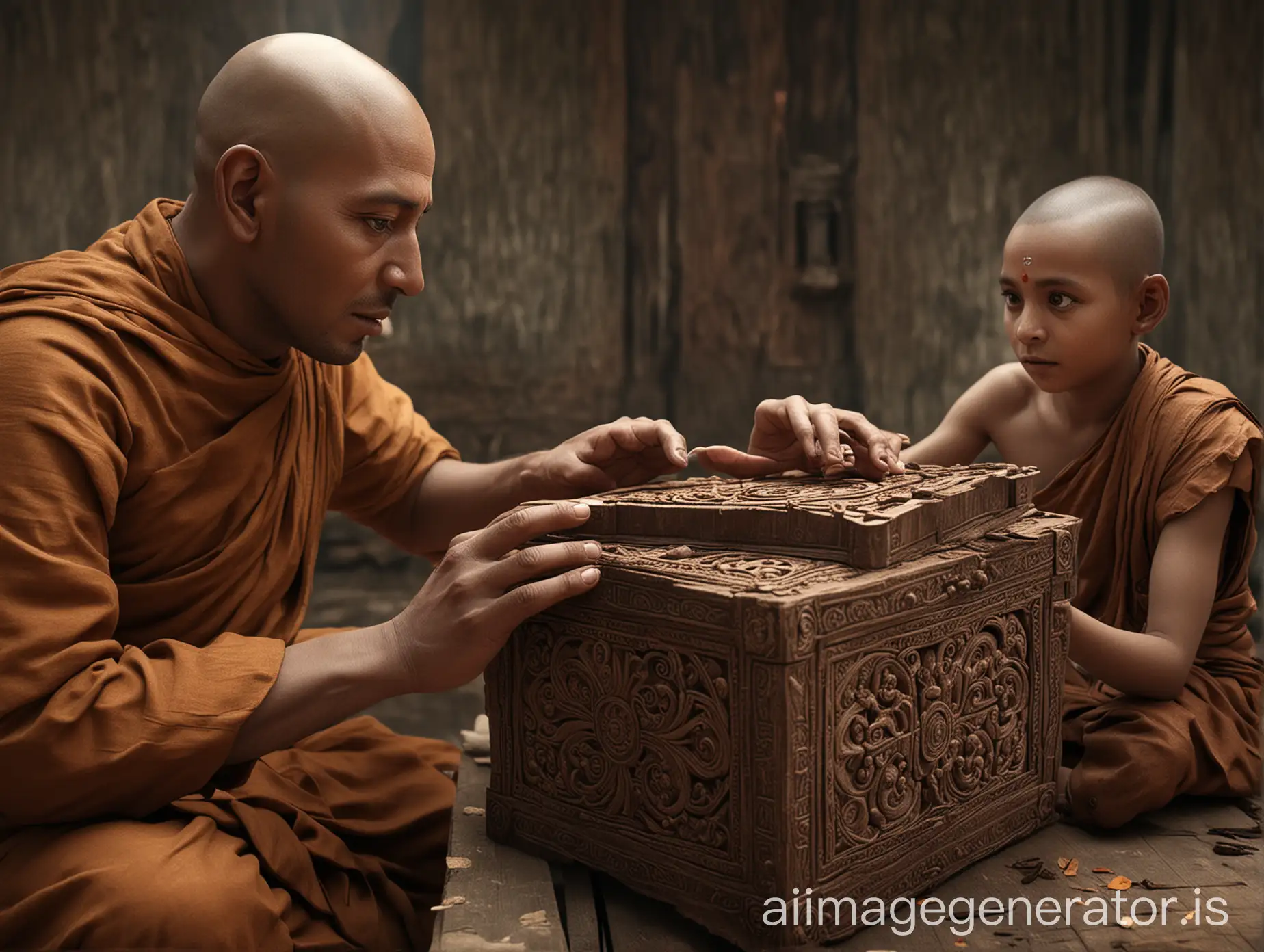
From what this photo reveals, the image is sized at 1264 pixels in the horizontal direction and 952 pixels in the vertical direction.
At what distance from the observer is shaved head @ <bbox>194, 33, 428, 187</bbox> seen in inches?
75.4

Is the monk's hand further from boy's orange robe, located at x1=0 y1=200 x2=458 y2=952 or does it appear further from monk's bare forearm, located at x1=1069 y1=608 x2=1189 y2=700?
boy's orange robe, located at x1=0 y1=200 x2=458 y2=952

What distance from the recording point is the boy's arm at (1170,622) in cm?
209

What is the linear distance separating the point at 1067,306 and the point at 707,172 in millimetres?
2664

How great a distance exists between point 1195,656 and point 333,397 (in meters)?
1.77

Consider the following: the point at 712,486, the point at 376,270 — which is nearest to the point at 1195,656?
the point at 712,486

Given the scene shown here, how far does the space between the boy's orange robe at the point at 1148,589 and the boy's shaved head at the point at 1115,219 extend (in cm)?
22

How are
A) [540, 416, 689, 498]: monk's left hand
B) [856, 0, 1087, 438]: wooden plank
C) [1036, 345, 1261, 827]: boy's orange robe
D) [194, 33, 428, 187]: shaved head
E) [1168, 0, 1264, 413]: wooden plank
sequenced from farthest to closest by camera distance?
[856, 0, 1087, 438]: wooden plank, [1168, 0, 1264, 413]: wooden plank, [540, 416, 689, 498]: monk's left hand, [1036, 345, 1261, 827]: boy's orange robe, [194, 33, 428, 187]: shaved head

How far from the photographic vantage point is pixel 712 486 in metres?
2.03

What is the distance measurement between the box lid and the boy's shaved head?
61cm

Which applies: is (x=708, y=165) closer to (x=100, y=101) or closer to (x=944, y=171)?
(x=944, y=171)

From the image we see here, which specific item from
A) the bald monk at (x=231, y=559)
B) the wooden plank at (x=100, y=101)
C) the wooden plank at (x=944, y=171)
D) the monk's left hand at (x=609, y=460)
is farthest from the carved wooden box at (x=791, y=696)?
the wooden plank at (x=100, y=101)

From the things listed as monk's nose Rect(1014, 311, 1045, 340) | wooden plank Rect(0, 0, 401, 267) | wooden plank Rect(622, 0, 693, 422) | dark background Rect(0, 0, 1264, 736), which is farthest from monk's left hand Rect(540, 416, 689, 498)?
wooden plank Rect(0, 0, 401, 267)

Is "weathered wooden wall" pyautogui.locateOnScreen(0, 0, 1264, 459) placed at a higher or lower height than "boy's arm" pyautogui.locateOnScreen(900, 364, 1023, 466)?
higher

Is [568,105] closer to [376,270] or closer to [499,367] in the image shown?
[499,367]
